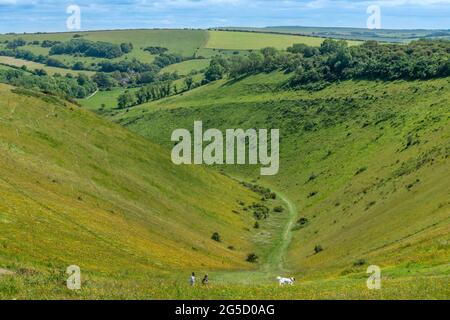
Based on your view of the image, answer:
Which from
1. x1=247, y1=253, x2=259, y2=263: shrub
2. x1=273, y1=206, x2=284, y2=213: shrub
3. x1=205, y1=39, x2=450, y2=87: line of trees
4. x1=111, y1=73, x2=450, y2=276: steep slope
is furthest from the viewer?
x1=205, y1=39, x2=450, y2=87: line of trees

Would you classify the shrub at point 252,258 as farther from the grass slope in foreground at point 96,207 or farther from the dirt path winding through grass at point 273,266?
the dirt path winding through grass at point 273,266

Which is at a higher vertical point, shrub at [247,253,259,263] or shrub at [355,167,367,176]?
shrub at [355,167,367,176]

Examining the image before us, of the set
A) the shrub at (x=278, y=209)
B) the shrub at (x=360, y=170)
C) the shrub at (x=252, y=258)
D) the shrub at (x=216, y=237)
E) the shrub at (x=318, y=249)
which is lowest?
the shrub at (x=252, y=258)

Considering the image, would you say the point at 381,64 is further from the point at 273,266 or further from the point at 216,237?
the point at 273,266

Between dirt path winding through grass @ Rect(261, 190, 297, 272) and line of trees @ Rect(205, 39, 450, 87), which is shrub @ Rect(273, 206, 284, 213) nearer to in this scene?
dirt path winding through grass @ Rect(261, 190, 297, 272)

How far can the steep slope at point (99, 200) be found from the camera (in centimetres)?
4372

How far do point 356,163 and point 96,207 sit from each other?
62.9 meters

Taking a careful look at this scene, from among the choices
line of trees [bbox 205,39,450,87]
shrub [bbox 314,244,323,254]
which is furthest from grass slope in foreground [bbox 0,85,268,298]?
line of trees [bbox 205,39,450,87]

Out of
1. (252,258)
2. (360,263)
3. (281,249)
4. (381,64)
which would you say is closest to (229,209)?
(281,249)

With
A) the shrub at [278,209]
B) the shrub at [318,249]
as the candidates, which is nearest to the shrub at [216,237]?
the shrub at [318,249]

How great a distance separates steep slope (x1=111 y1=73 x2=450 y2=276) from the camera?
170ft

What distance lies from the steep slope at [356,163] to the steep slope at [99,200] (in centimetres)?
1177

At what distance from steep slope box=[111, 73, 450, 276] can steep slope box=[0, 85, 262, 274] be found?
11767 mm

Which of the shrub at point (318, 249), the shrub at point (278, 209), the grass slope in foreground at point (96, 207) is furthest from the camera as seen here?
the shrub at point (278, 209)
